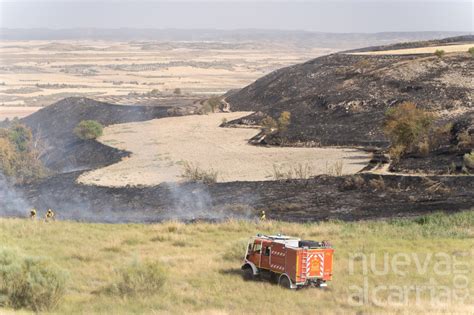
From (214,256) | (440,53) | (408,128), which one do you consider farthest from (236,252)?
(440,53)

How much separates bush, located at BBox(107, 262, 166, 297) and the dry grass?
0.71ft

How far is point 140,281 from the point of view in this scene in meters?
18.6

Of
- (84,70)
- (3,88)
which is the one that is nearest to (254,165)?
(3,88)

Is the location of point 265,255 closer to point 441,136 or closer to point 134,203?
point 134,203

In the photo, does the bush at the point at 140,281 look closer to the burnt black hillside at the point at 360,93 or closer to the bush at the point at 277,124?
the burnt black hillside at the point at 360,93

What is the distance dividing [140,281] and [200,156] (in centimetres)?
3567

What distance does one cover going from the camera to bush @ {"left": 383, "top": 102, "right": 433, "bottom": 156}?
48.2 meters

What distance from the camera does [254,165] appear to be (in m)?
50.0

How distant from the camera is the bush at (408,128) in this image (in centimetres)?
4822

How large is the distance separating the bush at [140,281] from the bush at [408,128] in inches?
1181

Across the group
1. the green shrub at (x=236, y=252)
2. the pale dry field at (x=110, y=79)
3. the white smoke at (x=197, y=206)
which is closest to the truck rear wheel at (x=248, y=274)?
the green shrub at (x=236, y=252)

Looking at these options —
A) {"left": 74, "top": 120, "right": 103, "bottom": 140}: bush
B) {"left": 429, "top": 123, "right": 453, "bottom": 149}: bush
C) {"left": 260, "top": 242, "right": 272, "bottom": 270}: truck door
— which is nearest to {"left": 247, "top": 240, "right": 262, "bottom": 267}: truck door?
{"left": 260, "top": 242, "right": 272, "bottom": 270}: truck door

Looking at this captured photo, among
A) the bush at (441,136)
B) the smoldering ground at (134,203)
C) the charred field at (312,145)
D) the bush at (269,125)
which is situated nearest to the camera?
the smoldering ground at (134,203)

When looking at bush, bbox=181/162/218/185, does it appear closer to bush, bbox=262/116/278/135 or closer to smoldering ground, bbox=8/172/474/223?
smoldering ground, bbox=8/172/474/223
